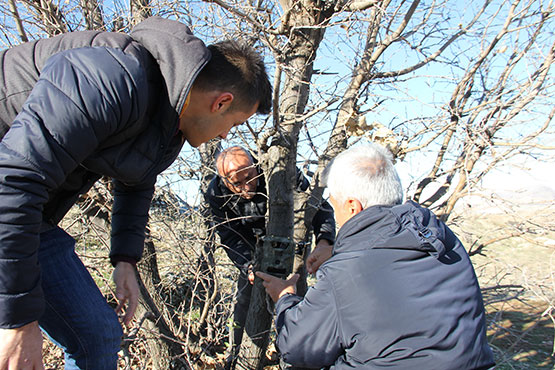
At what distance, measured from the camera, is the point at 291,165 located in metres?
2.55

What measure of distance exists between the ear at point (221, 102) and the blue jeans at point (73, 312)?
0.79 metres

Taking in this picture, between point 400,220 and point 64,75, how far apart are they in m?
1.24

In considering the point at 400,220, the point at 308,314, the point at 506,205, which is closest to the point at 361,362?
the point at 308,314

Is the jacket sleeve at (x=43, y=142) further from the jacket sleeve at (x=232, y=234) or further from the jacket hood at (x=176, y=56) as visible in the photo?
the jacket sleeve at (x=232, y=234)

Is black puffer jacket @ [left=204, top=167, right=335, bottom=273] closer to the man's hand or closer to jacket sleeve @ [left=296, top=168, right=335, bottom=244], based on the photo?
jacket sleeve @ [left=296, top=168, right=335, bottom=244]

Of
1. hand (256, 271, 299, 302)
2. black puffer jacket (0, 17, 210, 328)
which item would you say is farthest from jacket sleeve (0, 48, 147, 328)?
hand (256, 271, 299, 302)

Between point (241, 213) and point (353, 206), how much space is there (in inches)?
58.1

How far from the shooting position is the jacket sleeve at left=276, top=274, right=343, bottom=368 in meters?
1.66

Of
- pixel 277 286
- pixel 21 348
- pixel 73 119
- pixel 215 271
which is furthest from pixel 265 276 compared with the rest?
pixel 73 119

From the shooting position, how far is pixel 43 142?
1051mm

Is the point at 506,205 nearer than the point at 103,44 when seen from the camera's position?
No

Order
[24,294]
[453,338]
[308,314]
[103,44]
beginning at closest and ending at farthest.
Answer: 1. [24,294]
2. [103,44]
3. [453,338]
4. [308,314]

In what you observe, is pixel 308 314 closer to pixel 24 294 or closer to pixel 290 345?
pixel 290 345

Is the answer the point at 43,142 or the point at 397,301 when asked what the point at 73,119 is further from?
the point at 397,301
